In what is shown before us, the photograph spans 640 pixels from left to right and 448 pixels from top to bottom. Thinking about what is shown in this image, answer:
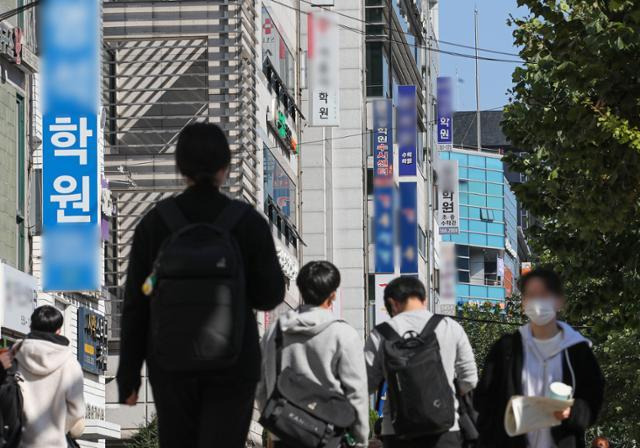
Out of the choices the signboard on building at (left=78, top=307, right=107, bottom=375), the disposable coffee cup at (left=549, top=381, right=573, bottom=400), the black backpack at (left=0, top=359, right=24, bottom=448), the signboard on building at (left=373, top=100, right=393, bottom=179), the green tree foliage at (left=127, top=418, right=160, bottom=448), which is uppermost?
the signboard on building at (left=373, top=100, right=393, bottom=179)

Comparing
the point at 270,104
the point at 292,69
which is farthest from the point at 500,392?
the point at 292,69

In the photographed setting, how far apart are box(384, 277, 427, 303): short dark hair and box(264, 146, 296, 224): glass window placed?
124 ft


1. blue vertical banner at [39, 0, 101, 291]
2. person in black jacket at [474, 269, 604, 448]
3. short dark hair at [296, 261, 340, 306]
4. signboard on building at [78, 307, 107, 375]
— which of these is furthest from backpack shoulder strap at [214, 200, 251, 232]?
signboard on building at [78, 307, 107, 375]

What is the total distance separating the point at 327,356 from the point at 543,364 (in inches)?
48.8

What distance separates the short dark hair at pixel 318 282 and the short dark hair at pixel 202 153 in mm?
2428

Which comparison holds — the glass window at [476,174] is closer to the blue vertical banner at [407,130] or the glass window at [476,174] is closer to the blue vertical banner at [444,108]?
the blue vertical banner at [444,108]

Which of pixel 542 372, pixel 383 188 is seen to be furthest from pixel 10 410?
pixel 383 188

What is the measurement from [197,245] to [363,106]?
6363cm

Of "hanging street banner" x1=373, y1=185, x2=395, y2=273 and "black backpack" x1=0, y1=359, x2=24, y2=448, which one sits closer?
"black backpack" x1=0, y1=359, x2=24, y2=448

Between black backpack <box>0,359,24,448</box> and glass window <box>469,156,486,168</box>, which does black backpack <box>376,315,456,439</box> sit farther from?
glass window <box>469,156,486,168</box>

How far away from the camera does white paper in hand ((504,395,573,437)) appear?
7.45m

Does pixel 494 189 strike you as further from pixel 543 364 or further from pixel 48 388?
pixel 543 364

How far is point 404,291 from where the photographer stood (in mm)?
9062

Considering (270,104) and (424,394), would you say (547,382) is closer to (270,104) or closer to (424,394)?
(424,394)
